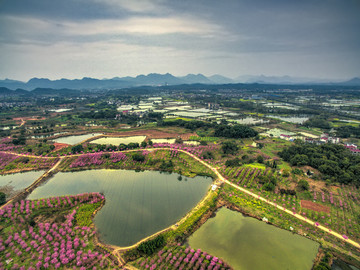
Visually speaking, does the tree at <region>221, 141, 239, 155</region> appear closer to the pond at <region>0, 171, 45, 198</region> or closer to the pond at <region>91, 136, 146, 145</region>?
the pond at <region>91, 136, 146, 145</region>

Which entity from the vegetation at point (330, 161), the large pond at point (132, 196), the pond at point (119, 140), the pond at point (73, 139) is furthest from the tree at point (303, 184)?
the pond at point (73, 139)

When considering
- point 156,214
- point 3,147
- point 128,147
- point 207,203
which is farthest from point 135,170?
point 3,147

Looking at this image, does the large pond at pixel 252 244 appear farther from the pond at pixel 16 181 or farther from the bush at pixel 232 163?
the pond at pixel 16 181

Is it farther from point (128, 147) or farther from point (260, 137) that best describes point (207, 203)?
point (260, 137)

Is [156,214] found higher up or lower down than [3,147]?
lower down

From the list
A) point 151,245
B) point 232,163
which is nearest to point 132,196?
point 151,245

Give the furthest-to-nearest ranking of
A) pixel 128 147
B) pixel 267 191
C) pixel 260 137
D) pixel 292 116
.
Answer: pixel 292 116
pixel 260 137
pixel 128 147
pixel 267 191

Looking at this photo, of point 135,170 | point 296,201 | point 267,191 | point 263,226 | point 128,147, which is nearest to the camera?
point 263,226

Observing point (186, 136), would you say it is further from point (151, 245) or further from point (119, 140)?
point (151, 245)
